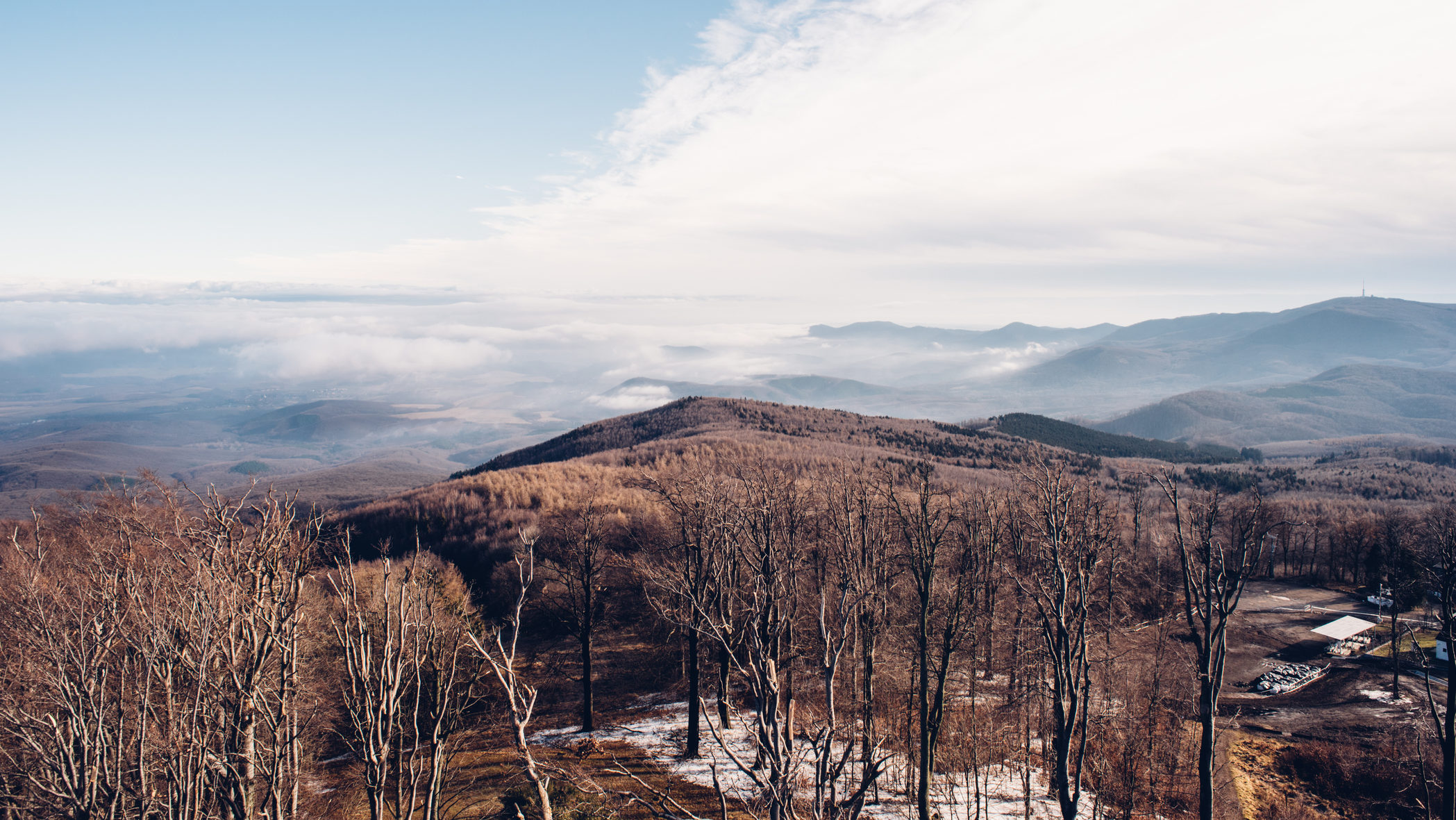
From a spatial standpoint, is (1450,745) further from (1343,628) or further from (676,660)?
(1343,628)

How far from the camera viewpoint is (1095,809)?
70.9 feet

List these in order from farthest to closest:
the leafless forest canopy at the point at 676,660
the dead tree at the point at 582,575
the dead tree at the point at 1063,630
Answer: the dead tree at the point at 582,575, the dead tree at the point at 1063,630, the leafless forest canopy at the point at 676,660

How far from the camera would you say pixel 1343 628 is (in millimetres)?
54906

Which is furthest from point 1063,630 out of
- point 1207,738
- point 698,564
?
point 698,564

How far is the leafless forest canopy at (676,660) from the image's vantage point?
12383 mm

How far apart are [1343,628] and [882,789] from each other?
A: 54950 mm

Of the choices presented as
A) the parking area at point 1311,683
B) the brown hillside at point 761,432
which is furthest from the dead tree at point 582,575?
the brown hillside at point 761,432

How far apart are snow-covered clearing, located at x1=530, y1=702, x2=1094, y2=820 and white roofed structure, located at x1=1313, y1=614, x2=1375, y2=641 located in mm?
43402

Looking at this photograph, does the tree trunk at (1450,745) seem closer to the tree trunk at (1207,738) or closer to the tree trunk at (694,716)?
the tree trunk at (1207,738)

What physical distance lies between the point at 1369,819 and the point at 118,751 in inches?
1740

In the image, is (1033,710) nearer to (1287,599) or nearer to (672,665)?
(672,665)

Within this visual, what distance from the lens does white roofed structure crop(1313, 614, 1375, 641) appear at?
175ft

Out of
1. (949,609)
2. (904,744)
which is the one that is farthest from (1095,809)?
(904,744)

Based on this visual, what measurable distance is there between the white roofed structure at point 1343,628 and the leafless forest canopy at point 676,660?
515cm
